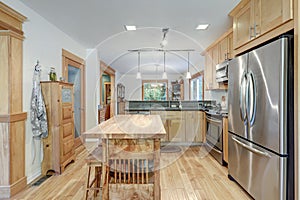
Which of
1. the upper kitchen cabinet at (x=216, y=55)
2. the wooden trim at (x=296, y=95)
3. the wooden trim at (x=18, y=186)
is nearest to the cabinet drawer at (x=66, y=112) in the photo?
the wooden trim at (x=18, y=186)

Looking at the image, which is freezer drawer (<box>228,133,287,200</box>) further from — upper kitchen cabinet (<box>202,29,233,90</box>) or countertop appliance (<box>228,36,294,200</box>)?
upper kitchen cabinet (<box>202,29,233,90</box>)

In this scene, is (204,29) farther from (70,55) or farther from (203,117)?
(70,55)

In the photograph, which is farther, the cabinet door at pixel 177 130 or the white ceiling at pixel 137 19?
the cabinet door at pixel 177 130

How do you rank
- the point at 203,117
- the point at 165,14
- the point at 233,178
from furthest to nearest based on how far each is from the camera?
the point at 203,117 → the point at 165,14 → the point at 233,178

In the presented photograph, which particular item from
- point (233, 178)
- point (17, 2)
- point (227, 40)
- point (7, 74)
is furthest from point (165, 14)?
point (233, 178)

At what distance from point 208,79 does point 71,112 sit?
3256 mm

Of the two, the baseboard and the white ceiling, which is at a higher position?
the white ceiling

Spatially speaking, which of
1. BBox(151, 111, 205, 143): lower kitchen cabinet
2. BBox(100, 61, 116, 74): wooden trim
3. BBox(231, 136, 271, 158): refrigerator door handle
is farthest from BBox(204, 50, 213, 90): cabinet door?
BBox(100, 61, 116, 74): wooden trim

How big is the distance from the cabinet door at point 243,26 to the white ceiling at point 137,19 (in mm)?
174

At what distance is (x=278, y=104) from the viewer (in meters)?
2.09

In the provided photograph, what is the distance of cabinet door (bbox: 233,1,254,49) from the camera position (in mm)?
2801

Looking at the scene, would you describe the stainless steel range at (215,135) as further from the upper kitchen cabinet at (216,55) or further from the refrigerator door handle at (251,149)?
the refrigerator door handle at (251,149)

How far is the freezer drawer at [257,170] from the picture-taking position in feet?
6.86

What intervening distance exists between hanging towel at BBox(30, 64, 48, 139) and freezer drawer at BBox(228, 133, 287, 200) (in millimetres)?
2674
